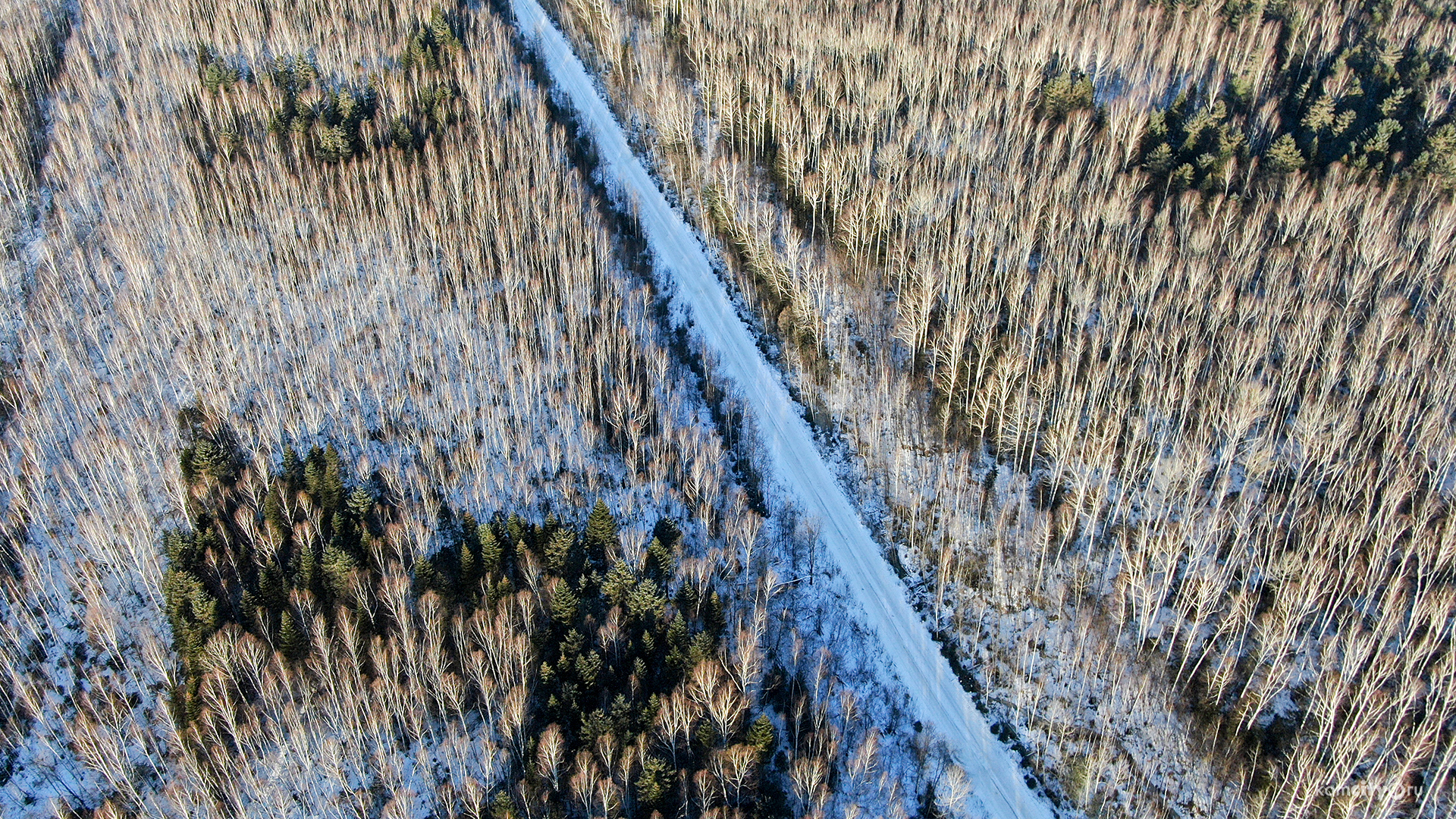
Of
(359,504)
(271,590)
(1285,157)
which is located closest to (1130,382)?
(1285,157)

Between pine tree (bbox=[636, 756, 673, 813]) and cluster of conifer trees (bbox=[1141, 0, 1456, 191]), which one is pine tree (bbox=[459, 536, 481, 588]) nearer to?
pine tree (bbox=[636, 756, 673, 813])

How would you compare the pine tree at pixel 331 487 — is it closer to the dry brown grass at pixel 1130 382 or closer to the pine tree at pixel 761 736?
the pine tree at pixel 761 736

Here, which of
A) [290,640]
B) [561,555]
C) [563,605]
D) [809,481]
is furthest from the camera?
[809,481]

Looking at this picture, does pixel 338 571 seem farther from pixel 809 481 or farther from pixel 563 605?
pixel 809 481

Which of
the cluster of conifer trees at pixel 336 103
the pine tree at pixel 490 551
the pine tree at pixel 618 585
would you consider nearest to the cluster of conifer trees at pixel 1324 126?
the pine tree at pixel 618 585

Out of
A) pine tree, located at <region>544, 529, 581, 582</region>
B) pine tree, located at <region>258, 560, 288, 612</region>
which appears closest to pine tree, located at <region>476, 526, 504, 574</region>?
pine tree, located at <region>544, 529, 581, 582</region>

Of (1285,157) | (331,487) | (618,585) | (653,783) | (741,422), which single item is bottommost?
(653,783)
